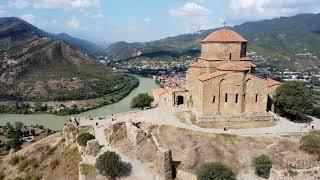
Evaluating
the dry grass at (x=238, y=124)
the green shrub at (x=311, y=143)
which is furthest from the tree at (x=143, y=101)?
the green shrub at (x=311, y=143)

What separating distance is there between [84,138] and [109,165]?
7499 mm

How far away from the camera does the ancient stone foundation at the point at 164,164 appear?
29.0 meters

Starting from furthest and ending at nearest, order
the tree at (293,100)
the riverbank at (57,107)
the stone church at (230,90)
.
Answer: the riverbank at (57,107), the tree at (293,100), the stone church at (230,90)

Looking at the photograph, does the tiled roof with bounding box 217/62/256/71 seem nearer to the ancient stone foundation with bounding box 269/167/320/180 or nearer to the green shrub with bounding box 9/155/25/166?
the ancient stone foundation with bounding box 269/167/320/180

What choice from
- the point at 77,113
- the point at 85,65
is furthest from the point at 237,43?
the point at 85,65

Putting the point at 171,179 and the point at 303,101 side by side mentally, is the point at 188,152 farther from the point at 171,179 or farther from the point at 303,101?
the point at 303,101

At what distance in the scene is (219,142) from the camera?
33.8 meters

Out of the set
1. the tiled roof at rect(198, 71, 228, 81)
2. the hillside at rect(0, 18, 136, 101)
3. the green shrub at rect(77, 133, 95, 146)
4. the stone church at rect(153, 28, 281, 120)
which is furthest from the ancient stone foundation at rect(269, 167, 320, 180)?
the hillside at rect(0, 18, 136, 101)

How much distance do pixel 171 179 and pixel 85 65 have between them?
13667cm

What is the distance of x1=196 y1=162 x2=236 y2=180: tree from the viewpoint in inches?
1067

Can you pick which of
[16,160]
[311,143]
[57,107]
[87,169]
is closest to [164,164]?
[87,169]

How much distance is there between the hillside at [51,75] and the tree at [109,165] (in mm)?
81280

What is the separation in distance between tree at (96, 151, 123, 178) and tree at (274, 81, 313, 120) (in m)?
20.0

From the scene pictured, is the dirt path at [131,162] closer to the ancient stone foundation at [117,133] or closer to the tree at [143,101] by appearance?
the ancient stone foundation at [117,133]
